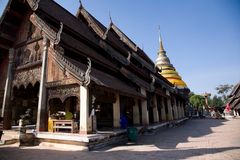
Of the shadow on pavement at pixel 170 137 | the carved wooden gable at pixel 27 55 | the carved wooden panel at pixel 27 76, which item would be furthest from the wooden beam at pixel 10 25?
the shadow on pavement at pixel 170 137

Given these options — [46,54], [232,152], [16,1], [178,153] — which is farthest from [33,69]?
[232,152]

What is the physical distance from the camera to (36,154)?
231 inches

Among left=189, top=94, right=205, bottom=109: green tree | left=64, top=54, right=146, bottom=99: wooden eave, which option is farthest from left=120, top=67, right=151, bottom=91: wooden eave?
left=189, top=94, right=205, bottom=109: green tree

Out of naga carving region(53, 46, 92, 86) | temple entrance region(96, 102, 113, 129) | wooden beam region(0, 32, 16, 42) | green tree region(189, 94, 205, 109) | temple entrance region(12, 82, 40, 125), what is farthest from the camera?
green tree region(189, 94, 205, 109)

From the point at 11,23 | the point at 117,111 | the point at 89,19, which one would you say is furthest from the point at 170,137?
the point at 11,23

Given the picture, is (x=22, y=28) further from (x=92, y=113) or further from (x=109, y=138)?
(x=109, y=138)

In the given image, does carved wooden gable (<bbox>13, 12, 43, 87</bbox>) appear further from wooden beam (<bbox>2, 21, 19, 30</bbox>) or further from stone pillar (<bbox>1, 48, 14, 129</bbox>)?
wooden beam (<bbox>2, 21, 19, 30</bbox>)

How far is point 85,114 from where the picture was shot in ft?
22.0

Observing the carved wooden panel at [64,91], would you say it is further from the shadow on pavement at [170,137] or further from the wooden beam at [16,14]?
the wooden beam at [16,14]

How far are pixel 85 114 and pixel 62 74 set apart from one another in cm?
226

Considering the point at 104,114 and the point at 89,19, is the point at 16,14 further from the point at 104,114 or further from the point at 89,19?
the point at 104,114

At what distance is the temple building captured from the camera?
7.36 m

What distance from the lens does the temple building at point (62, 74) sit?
7.36 metres

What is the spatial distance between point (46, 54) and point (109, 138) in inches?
194
